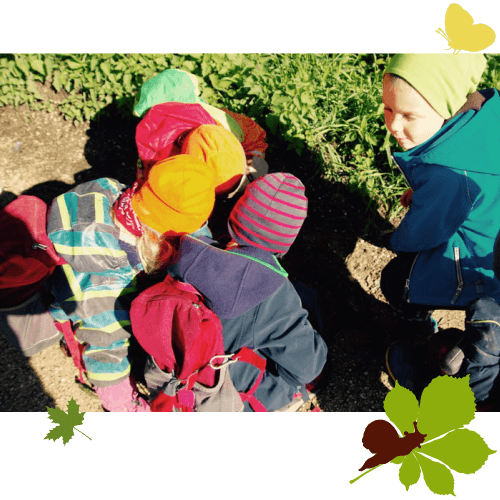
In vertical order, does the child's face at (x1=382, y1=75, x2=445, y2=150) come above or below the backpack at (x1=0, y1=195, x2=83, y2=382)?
above

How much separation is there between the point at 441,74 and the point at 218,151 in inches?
41.8

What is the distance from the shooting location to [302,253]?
2.94 metres

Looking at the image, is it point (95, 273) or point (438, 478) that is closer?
point (438, 478)

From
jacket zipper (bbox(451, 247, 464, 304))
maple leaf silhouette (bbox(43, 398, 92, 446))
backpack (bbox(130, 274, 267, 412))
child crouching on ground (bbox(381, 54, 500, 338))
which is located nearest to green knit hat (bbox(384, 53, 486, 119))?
child crouching on ground (bbox(381, 54, 500, 338))

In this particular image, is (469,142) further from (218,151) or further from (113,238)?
(113,238)

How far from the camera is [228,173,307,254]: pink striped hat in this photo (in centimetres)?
198

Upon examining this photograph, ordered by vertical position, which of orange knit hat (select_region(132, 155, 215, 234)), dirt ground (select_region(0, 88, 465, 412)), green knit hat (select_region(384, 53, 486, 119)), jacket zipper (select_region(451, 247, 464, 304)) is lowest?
dirt ground (select_region(0, 88, 465, 412))

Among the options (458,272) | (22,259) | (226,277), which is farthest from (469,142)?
(22,259)

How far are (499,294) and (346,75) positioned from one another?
6.58 ft

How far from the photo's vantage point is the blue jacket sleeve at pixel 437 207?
1.87 metres

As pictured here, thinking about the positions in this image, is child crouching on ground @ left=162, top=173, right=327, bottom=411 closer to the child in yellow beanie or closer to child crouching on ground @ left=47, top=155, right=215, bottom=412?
child crouching on ground @ left=47, top=155, right=215, bottom=412

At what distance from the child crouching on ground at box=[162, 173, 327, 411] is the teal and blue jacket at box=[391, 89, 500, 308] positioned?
0.59 meters

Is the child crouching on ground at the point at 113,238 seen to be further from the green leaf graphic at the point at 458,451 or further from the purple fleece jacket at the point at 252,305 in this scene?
the green leaf graphic at the point at 458,451

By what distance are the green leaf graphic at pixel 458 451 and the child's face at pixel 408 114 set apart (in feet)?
4.49
